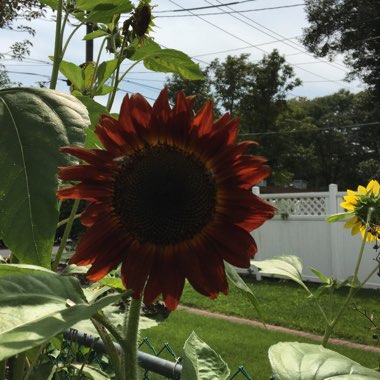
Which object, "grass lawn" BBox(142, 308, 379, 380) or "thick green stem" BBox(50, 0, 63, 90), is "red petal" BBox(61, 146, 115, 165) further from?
"grass lawn" BBox(142, 308, 379, 380)

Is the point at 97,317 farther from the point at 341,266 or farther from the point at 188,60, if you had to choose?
the point at 341,266

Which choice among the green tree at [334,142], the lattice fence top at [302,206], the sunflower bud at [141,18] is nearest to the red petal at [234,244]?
the sunflower bud at [141,18]

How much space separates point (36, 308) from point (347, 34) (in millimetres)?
15903

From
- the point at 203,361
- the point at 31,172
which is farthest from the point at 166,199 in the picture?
the point at 203,361

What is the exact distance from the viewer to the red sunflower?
1.46 feet

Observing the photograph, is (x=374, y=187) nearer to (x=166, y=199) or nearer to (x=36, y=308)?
(x=166, y=199)

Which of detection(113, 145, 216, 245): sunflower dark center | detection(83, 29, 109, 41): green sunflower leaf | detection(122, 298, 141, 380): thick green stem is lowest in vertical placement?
detection(122, 298, 141, 380): thick green stem

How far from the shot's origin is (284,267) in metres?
0.83

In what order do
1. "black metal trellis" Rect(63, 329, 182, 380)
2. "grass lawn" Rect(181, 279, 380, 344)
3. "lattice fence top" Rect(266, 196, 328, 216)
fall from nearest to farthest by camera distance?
"black metal trellis" Rect(63, 329, 182, 380)
"grass lawn" Rect(181, 279, 380, 344)
"lattice fence top" Rect(266, 196, 328, 216)

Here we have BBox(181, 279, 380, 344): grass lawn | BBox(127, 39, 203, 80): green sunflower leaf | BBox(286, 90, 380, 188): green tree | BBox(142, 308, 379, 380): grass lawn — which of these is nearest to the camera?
BBox(127, 39, 203, 80): green sunflower leaf

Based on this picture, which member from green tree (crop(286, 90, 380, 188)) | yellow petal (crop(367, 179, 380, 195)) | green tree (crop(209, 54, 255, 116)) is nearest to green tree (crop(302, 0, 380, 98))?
green tree (crop(209, 54, 255, 116))

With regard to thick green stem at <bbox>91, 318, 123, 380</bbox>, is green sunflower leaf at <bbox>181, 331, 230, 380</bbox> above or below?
below

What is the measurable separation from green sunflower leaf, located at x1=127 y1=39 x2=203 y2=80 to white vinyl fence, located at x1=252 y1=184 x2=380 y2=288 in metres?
6.57

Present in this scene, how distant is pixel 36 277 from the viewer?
1.35 feet
